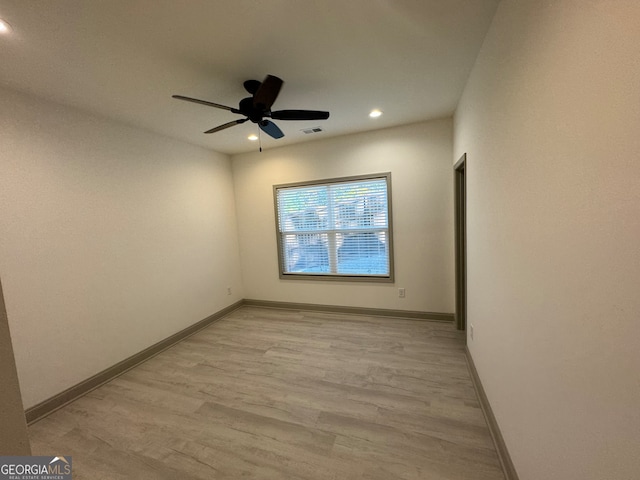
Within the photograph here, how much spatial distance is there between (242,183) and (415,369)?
12.3ft

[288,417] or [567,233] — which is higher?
[567,233]

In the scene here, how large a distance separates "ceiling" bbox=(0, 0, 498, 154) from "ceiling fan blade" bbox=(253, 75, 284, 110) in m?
0.20

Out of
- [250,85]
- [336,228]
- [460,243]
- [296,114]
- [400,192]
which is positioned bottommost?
[460,243]

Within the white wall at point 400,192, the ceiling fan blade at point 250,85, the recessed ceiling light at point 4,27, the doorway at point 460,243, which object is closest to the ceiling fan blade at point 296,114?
the ceiling fan blade at point 250,85

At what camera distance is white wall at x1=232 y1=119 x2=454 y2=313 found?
130 inches

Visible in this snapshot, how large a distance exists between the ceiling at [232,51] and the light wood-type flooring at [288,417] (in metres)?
2.69

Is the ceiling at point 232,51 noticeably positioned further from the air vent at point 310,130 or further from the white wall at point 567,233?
the air vent at point 310,130

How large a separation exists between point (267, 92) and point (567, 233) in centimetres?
191

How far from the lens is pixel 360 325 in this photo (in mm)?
3480

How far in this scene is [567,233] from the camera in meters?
0.87

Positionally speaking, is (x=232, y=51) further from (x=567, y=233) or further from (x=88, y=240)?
(x=88, y=240)

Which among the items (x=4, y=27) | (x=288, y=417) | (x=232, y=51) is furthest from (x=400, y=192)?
(x=4, y=27)

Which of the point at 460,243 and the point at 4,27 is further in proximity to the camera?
the point at 460,243

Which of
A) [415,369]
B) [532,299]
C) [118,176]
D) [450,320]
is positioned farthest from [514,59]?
[118,176]
